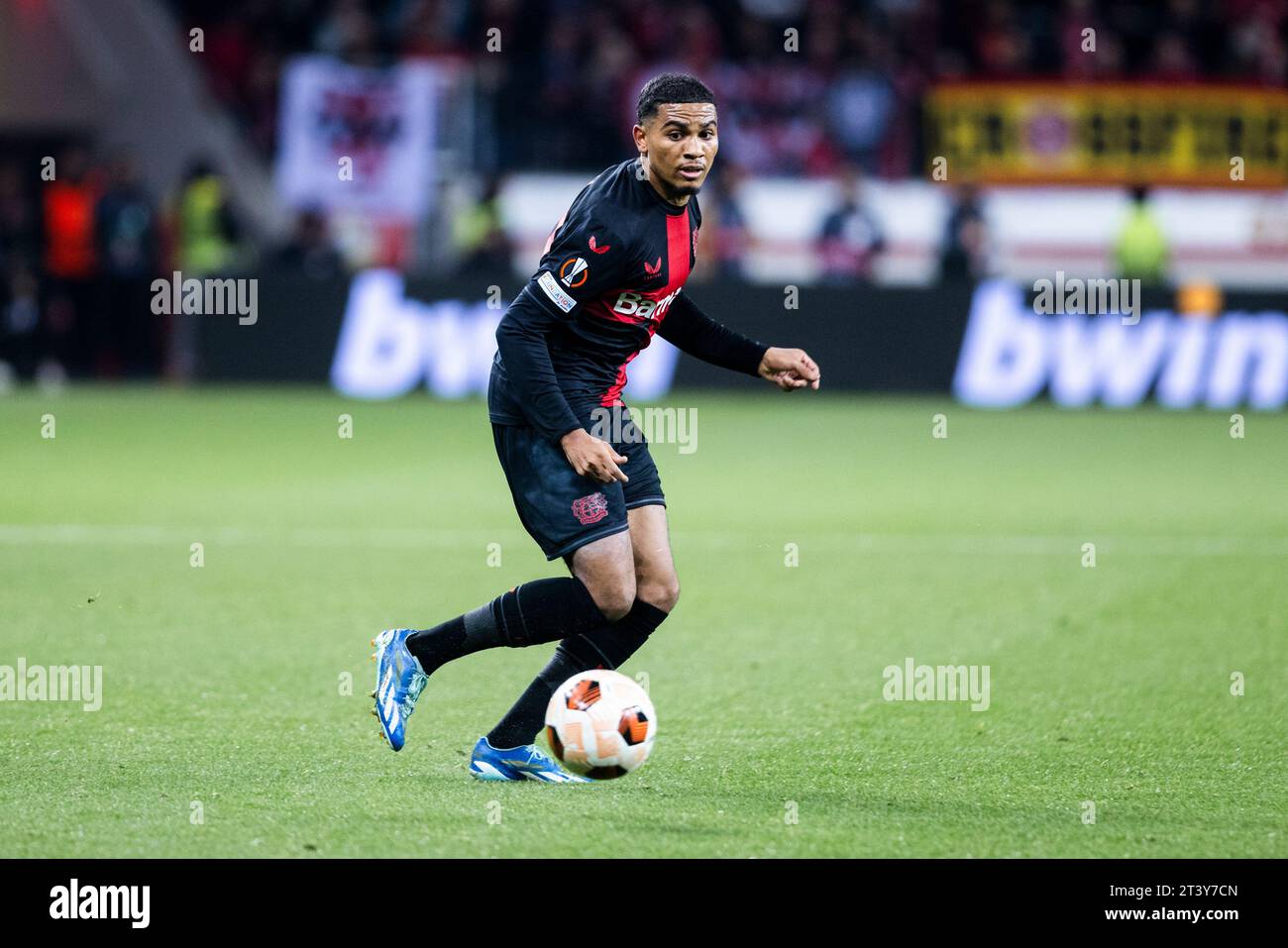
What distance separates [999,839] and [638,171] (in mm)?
2217

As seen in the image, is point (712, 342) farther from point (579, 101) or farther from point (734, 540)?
point (579, 101)

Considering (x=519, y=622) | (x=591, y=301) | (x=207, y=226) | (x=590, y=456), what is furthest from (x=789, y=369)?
(x=207, y=226)

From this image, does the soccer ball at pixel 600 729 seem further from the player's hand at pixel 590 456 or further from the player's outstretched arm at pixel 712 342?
the player's outstretched arm at pixel 712 342

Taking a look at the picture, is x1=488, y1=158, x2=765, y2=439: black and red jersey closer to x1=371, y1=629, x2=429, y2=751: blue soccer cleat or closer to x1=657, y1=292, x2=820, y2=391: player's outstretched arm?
x1=657, y1=292, x2=820, y2=391: player's outstretched arm

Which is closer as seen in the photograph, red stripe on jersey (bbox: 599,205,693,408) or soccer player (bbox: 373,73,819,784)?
soccer player (bbox: 373,73,819,784)

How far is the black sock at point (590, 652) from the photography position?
607cm

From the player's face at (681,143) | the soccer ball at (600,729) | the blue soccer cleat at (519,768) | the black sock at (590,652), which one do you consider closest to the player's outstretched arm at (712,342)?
the player's face at (681,143)

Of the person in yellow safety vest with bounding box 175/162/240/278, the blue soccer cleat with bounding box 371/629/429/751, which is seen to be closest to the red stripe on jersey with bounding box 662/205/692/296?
the blue soccer cleat with bounding box 371/629/429/751

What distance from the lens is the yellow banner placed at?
24.8 metres

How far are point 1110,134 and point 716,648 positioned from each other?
59.8 feet

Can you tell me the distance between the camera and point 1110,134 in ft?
81.9

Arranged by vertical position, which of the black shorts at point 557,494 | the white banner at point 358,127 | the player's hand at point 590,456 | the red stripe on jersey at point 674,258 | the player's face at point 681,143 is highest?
the white banner at point 358,127

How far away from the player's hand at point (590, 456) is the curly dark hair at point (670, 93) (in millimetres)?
963
